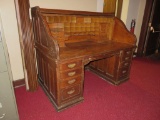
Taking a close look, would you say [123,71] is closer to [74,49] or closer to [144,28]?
[74,49]

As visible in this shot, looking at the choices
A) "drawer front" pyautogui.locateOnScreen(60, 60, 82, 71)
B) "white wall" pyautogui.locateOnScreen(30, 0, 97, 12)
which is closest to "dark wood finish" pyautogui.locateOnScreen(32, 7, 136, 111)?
"drawer front" pyautogui.locateOnScreen(60, 60, 82, 71)

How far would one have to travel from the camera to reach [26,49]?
2004 mm

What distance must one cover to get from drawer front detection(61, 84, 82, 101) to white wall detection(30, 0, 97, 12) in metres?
1.42

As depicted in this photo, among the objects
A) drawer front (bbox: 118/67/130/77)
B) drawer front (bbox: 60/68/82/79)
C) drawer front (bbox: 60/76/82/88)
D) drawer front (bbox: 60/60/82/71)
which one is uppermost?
drawer front (bbox: 60/60/82/71)

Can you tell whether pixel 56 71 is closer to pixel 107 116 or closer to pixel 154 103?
pixel 107 116

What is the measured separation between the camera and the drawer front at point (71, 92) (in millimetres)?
1792

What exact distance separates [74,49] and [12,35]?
102cm

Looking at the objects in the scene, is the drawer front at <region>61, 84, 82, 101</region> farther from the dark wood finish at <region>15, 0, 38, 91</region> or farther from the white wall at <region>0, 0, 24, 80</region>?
the white wall at <region>0, 0, 24, 80</region>

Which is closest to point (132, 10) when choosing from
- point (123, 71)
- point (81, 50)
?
point (123, 71)

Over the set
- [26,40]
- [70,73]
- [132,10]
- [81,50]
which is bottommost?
[70,73]

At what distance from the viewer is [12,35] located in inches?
81.2

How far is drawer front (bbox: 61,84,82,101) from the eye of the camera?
1792 mm

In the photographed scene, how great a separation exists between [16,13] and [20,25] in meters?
0.19

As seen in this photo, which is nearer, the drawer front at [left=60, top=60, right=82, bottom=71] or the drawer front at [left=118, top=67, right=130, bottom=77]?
the drawer front at [left=60, top=60, right=82, bottom=71]
